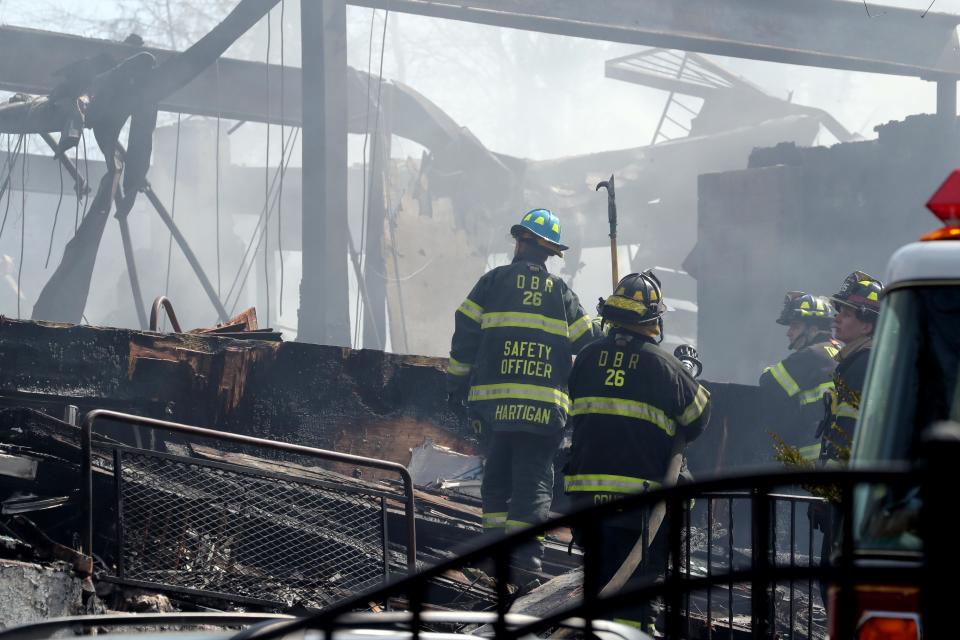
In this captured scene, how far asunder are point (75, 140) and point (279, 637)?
10.1 m

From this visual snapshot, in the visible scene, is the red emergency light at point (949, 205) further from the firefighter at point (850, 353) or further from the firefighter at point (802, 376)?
the firefighter at point (802, 376)

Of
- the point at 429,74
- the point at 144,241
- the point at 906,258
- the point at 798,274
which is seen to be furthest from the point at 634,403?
the point at 429,74

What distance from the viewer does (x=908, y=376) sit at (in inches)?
102

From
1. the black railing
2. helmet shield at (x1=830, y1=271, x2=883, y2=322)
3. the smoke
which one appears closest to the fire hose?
helmet shield at (x1=830, y1=271, x2=883, y2=322)

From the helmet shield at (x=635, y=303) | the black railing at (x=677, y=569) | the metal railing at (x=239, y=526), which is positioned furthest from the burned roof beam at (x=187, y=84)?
the black railing at (x=677, y=569)

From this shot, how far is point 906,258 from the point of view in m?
2.69

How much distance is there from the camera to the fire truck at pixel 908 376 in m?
2.37

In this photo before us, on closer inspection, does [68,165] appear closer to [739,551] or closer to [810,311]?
[810,311]

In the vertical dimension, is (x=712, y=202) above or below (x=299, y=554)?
above

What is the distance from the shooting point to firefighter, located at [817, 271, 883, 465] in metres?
6.27

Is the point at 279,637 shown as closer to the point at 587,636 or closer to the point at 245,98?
the point at 587,636

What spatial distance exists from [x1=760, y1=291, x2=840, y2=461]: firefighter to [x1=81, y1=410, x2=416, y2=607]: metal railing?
11.5 ft

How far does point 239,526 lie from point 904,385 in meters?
4.27

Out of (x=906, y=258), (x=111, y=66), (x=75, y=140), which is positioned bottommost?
(x=906, y=258)
